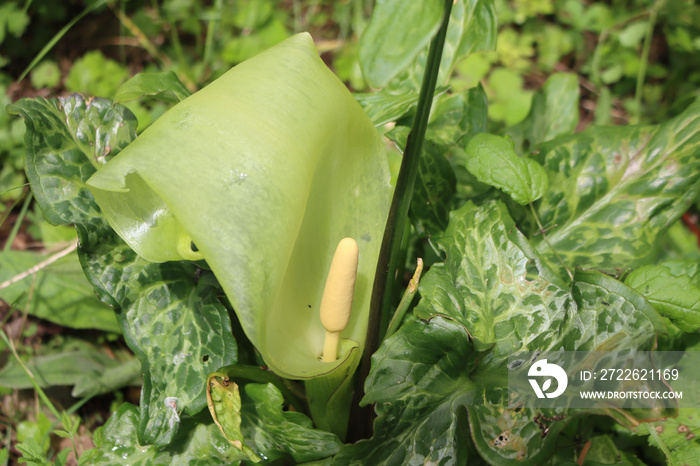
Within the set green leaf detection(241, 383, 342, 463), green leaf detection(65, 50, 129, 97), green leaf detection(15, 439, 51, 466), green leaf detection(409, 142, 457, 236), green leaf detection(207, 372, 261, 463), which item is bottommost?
green leaf detection(15, 439, 51, 466)

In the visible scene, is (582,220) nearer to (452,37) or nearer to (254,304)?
(452,37)

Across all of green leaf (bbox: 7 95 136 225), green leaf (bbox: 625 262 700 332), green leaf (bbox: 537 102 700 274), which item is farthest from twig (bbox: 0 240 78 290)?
green leaf (bbox: 625 262 700 332)

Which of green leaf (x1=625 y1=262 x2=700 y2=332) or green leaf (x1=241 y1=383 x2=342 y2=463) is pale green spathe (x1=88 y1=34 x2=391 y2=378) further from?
green leaf (x1=625 y1=262 x2=700 y2=332)

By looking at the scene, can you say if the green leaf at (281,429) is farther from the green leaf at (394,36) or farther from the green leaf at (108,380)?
the green leaf at (394,36)

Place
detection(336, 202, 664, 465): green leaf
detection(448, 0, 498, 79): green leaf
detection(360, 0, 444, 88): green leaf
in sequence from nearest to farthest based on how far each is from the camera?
detection(360, 0, 444, 88): green leaf < detection(336, 202, 664, 465): green leaf < detection(448, 0, 498, 79): green leaf

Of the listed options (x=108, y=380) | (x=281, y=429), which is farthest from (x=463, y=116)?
(x=108, y=380)

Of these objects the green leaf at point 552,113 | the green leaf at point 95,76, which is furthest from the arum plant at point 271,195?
the green leaf at point 95,76

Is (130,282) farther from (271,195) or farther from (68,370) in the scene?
(68,370)
